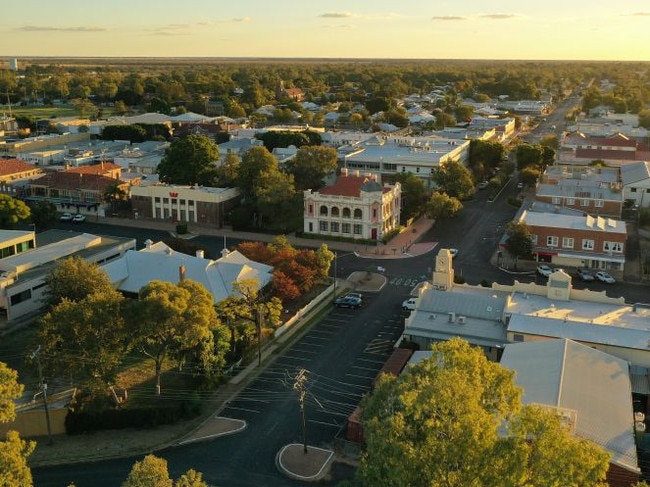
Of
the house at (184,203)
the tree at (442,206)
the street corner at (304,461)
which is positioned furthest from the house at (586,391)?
the house at (184,203)

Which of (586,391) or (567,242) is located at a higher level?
(586,391)

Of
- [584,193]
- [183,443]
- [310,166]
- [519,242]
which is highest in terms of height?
[310,166]

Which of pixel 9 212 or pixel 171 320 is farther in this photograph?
pixel 9 212

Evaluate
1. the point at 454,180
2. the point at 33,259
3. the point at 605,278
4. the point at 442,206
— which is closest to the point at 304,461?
the point at 33,259

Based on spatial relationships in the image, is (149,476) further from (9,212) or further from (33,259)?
(9,212)

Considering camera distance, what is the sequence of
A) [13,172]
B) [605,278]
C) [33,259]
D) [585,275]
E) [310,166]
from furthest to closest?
[13,172], [310,166], [585,275], [605,278], [33,259]

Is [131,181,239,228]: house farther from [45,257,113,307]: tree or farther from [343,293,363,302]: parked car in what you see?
[45,257,113,307]: tree

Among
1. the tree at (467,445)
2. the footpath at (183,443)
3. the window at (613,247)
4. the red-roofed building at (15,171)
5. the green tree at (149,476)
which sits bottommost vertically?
the footpath at (183,443)

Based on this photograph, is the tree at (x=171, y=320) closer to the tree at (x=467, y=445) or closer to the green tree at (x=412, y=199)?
the tree at (x=467, y=445)
